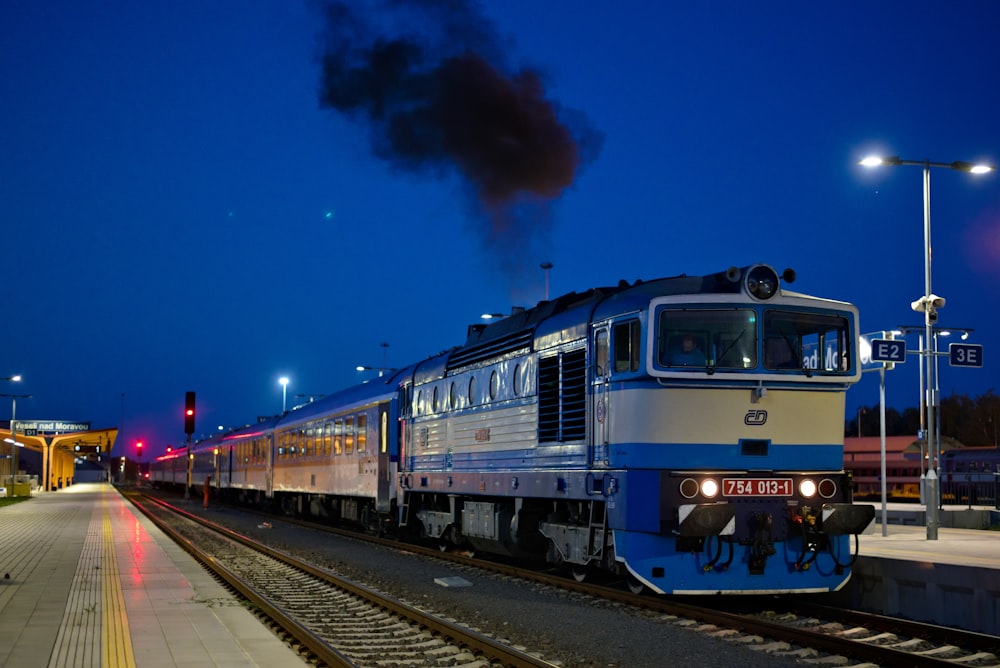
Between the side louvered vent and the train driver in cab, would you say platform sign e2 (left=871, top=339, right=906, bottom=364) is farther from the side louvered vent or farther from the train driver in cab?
the train driver in cab

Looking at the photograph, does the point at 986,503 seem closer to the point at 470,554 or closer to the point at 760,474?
the point at 470,554

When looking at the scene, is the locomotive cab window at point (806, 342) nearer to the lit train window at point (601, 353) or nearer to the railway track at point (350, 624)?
the lit train window at point (601, 353)

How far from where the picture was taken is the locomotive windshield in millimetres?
12352

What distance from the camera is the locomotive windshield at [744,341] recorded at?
12352mm

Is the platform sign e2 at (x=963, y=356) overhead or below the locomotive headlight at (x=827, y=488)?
overhead

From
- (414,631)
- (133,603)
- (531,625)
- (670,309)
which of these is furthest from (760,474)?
(133,603)

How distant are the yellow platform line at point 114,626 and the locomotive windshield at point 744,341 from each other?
20.8 ft

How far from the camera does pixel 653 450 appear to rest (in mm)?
12195

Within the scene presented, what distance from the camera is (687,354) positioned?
12.4 m

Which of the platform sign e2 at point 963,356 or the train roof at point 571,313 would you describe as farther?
the platform sign e2 at point 963,356

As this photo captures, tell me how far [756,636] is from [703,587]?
4.11 feet

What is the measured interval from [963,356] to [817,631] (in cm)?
1144

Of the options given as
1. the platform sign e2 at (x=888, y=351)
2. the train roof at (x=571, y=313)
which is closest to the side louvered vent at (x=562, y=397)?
the train roof at (x=571, y=313)

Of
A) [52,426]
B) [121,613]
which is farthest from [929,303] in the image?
[52,426]
